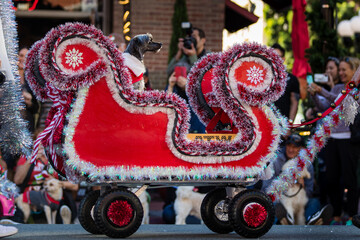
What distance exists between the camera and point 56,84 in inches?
193

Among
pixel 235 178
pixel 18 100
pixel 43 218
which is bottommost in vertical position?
pixel 43 218

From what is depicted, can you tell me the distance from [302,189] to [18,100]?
12.4 feet

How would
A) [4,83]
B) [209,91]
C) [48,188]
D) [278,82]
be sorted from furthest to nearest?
[48,188] → [209,91] → [278,82] → [4,83]

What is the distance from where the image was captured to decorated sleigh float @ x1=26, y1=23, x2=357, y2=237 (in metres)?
4.97

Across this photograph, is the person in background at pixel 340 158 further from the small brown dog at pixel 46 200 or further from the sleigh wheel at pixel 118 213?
the sleigh wheel at pixel 118 213

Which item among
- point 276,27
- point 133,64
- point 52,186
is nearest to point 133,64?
point 133,64

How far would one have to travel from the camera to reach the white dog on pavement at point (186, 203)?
7.51 m

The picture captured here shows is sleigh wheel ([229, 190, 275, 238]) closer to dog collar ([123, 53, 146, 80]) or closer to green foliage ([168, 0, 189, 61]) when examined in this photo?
dog collar ([123, 53, 146, 80])

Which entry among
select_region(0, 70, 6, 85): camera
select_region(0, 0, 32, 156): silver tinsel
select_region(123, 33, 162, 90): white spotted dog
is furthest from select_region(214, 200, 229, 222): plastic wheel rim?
select_region(0, 70, 6, 85): camera

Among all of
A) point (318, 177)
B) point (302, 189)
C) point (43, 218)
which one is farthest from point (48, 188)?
point (318, 177)

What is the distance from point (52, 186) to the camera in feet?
25.5

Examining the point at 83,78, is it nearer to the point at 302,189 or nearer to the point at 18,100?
the point at 18,100

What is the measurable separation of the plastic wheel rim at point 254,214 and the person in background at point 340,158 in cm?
260

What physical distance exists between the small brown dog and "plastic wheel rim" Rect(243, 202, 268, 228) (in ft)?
10.1
